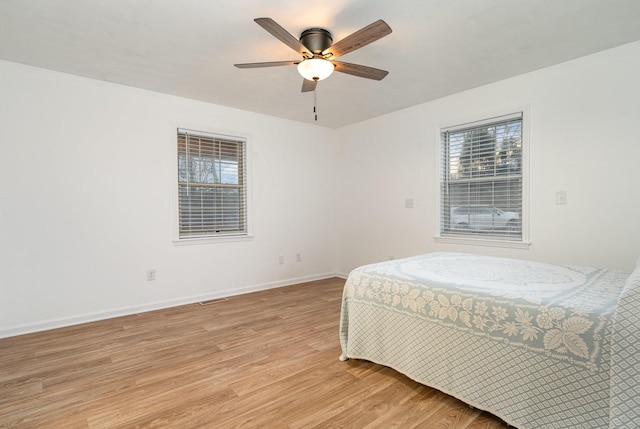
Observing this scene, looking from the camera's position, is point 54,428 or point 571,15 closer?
point 54,428

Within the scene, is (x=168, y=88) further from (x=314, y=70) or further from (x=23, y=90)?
(x=314, y=70)

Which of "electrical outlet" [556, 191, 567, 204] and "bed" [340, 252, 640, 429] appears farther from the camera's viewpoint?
"electrical outlet" [556, 191, 567, 204]

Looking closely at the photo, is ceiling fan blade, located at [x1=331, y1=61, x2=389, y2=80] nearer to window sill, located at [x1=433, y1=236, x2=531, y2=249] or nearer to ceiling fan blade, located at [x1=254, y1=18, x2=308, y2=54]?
ceiling fan blade, located at [x1=254, y1=18, x2=308, y2=54]

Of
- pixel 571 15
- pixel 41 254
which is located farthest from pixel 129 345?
pixel 571 15

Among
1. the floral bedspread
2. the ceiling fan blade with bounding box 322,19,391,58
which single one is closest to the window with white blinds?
the floral bedspread

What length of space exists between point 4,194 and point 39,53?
127 centimetres

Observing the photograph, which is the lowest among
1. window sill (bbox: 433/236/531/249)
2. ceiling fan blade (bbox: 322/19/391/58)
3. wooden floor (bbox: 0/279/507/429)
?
wooden floor (bbox: 0/279/507/429)

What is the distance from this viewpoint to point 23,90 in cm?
288

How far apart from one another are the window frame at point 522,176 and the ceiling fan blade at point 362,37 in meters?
2.04

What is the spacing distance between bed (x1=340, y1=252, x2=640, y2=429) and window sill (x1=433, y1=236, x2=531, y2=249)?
89cm

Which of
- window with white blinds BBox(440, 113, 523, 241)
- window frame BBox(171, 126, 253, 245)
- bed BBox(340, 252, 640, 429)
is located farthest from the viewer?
window frame BBox(171, 126, 253, 245)

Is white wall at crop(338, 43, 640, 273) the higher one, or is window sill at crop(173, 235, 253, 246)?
white wall at crop(338, 43, 640, 273)

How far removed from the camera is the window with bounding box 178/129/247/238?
12.6 ft

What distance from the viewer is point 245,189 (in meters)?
4.33
